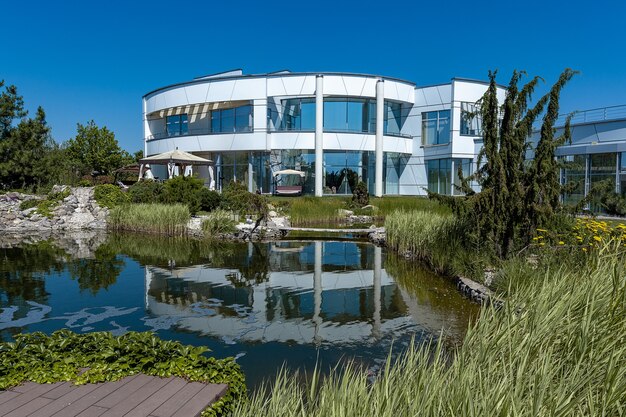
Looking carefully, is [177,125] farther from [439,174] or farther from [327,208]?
[327,208]

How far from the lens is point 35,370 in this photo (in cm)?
433

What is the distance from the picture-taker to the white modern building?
3412 centimetres

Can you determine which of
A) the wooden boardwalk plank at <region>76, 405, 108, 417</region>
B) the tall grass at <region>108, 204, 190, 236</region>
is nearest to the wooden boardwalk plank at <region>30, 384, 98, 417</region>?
the wooden boardwalk plank at <region>76, 405, 108, 417</region>

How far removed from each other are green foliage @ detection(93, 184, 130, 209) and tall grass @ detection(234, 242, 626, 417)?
69.7 feet

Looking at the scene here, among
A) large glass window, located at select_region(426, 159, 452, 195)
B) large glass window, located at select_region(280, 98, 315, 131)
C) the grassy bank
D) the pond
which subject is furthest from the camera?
large glass window, located at select_region(426, 159, 452, 195)

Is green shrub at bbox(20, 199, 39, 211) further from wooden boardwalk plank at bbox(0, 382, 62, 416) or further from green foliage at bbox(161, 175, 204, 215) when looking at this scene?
wooden boardwalk plank at bbox(0, 382, 62, 416)

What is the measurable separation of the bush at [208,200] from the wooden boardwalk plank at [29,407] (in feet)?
62.2

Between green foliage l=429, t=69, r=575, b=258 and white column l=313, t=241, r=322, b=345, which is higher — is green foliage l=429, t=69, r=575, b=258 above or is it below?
above

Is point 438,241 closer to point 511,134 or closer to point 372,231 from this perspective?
point 511,134

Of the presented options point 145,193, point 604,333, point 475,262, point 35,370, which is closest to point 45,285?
point 35,370

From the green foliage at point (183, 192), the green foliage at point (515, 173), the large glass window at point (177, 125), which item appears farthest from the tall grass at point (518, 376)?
the large glass window at point (177, 125)

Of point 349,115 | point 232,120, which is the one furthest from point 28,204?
point 349,115

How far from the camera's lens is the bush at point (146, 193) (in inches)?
887

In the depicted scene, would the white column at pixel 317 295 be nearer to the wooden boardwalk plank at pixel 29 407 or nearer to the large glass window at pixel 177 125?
the wooden boardwalk plank at pixel 29 407
